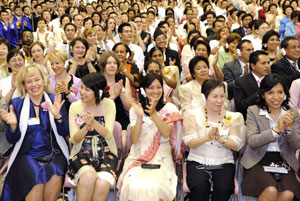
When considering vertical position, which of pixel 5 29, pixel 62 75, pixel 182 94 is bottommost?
pixel 182 94

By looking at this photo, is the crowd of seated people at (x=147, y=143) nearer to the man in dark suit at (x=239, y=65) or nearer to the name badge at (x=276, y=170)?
the name badge at (x=276, y=170)

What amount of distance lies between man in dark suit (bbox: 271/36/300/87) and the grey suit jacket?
3.92 ft

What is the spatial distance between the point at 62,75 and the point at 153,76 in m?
1.27

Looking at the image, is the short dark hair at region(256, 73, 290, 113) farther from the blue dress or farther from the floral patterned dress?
the blue dress

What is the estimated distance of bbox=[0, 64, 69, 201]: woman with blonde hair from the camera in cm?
290

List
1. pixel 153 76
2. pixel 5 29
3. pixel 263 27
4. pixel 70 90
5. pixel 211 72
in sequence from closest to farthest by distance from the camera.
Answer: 1. pixel 153 76
2. pixel 70 90
3. pixel 211 72
4. pixel 263 27
5. pixel 5 29

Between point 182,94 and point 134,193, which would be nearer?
point 134,193

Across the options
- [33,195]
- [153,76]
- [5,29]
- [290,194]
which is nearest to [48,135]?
[33,195]

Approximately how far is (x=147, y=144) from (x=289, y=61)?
83.5 inches

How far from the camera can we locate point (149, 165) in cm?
294

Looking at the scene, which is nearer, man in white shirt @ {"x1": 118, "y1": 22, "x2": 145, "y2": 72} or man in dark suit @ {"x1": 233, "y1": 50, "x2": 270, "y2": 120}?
man in dark suit @ {"x1": 233, "y1": 50, "x2": 270, "y2": 120}

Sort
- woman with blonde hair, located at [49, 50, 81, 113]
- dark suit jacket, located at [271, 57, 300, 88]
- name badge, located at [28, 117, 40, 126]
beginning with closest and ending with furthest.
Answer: name badge, located at [28, 117, 40, 126], woman with blonde hair, located at [49, 50, 81, 113], dark suit jacket, located at [271, 57, 300, 88]

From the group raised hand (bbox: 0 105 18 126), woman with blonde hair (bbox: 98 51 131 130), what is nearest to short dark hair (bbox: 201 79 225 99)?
woman with blonde hair (bbox: 98 51 131 130)

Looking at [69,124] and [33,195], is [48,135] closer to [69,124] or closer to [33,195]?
[69,124]
